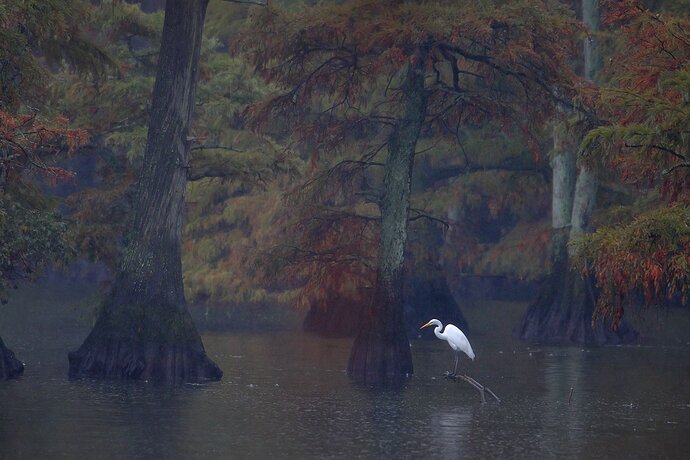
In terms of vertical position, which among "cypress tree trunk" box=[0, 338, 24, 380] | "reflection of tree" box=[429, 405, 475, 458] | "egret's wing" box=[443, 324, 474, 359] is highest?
"egret's wing" box=[443, 324, 474, 359]

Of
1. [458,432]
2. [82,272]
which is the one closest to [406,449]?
[458,432]

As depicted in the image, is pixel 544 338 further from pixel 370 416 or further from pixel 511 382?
pixel 370 416

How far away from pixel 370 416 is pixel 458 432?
1.76m

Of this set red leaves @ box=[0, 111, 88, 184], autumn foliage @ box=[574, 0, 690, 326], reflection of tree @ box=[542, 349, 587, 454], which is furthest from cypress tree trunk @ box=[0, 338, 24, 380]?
autumn foliage @ box=[574, 0, 690, 326]

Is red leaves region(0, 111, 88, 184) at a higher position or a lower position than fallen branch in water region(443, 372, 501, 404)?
higher

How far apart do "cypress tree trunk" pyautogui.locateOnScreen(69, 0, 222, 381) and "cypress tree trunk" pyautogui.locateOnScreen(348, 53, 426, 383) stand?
9.89 feet

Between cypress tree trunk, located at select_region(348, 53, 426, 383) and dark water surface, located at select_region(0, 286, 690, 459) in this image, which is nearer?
dark water surface, located at select_region(0, 286, 690, 459)

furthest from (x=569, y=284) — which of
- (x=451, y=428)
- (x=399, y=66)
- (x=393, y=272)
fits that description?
(x=451, y=428)

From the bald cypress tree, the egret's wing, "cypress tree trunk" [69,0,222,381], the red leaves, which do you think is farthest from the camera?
the bald cypress tree

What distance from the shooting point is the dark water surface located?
53.6 feet

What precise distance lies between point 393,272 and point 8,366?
23.4 feet

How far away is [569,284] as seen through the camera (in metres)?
33.4

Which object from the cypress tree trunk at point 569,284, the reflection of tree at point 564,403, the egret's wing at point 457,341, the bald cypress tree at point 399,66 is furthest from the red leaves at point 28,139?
the cypress tree trunk at point 569,284

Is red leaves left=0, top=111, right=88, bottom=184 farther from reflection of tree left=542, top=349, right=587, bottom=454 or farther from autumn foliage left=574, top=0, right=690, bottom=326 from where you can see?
reflection of tree left=542, top=349, right=587, bottom=454
